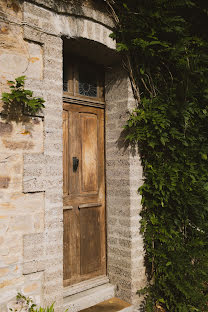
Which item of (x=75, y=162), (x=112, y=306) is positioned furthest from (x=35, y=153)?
(x=112, y=306)

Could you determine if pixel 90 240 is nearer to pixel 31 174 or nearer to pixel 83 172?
pixel 83 172

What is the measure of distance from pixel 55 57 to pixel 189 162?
6.73 feet

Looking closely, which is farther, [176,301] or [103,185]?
[103,185]

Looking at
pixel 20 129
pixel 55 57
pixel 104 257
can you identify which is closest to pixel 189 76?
pixel 55 57

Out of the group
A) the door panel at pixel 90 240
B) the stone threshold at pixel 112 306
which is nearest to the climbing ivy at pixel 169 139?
the stone threshold at pixel 112 306

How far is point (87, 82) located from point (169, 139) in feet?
4.31

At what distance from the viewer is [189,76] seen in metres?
3.42

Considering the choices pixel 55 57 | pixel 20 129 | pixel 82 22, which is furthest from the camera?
pixel 82 22

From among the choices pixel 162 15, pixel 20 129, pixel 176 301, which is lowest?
pixel 176 301

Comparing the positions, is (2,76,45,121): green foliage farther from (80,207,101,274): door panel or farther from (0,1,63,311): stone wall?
(80,207,101,274): door panel

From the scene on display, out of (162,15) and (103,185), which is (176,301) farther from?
(162,15)

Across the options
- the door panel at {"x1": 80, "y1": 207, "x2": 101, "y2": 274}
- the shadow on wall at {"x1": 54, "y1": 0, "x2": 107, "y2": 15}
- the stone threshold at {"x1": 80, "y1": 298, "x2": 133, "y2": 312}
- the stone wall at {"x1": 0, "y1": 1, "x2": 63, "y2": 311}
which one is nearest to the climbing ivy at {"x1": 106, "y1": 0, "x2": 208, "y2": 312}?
the shadow on wall at {"x1": 54, "y1": 0, "x2": 107, "y2": 15}

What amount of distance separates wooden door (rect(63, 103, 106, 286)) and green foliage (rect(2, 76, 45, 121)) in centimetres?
73

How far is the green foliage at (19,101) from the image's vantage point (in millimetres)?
2346
